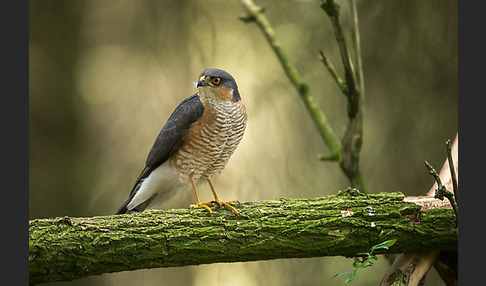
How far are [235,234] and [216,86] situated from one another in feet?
2.87

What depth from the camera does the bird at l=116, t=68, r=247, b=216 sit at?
9.34 ft

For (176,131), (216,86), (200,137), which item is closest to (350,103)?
(216,86)

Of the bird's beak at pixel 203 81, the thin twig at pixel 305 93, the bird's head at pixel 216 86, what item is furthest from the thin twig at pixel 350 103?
the bird's beak at pixel 203 81

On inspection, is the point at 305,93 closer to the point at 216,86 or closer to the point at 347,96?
the point at 347,96

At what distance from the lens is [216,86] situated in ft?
9.32

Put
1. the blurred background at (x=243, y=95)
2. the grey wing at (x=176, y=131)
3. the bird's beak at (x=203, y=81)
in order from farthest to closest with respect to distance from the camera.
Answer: the blurred background at (x=243, y=95) → the grey wing at (x=176, y=131) → the bird's beak at (x=203, y=81)

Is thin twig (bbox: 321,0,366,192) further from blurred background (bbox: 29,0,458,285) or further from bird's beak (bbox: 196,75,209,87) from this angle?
blurred background (bbox: 29,0,458,285)

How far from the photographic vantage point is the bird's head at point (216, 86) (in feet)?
9.23

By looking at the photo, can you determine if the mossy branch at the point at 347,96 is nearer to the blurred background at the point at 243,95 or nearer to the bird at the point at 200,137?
the bird at the point at 200,137

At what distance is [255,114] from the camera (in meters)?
4.74

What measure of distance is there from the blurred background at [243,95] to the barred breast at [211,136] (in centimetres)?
169

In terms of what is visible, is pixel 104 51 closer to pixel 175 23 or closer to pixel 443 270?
pixel 175 23

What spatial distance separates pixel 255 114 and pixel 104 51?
157 cm

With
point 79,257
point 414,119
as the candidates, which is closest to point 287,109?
point 414,119
